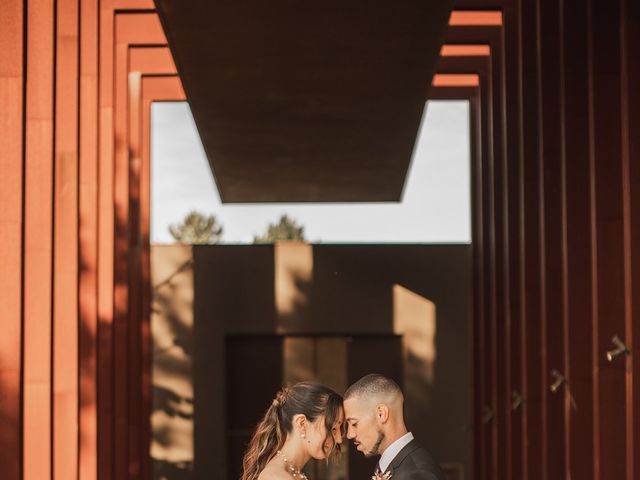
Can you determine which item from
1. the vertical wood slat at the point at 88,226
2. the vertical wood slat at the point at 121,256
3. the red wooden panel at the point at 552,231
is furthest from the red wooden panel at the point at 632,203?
the vertical wood slat at the point at 121,256

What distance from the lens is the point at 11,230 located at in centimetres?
805

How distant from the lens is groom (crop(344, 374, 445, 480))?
220 inches

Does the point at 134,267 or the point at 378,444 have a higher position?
the point at 134,267

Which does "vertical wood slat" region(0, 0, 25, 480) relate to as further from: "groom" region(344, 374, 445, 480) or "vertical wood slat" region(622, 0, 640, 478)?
"vertical wood slat" region(622, 0, 640, 478)

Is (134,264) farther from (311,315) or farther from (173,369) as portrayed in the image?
(311,315)

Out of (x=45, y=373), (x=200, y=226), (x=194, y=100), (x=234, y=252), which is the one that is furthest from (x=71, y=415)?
(x=200, y=226)

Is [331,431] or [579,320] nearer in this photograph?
[331,431]

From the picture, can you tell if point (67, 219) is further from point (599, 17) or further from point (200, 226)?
point (200, 226)

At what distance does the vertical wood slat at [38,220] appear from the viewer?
28.8 feet

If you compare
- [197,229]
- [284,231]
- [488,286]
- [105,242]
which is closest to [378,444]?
[105,242]

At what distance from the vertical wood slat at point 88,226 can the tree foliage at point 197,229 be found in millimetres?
53407

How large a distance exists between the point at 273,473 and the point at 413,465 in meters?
0.66

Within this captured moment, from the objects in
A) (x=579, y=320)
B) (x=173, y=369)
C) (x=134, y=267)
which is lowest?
(x=173, y=369)

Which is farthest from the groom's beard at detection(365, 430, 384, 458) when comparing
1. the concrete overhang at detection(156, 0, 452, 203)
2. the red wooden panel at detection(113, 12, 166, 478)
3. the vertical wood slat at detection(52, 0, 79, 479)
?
the red wooden panel at detection(113, 12, 166, 478)
